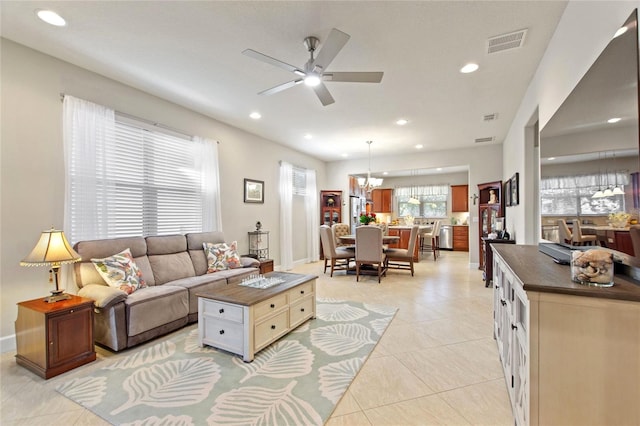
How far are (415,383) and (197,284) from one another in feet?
8.03

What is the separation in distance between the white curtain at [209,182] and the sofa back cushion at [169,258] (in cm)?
69

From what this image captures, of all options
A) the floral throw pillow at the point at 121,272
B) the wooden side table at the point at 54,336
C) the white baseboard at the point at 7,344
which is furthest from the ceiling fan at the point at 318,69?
the white baseboard at the point at 7,344

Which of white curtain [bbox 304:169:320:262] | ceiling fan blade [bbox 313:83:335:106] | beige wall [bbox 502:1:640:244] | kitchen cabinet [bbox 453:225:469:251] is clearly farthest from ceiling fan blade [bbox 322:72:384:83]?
kitchen cabinet [bbox 453:225:469:251]

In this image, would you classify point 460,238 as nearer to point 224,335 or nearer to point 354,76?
point 354,76

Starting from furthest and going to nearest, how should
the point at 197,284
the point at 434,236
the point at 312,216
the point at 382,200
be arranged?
the point at 382,200
the point at 434,236
the point at 312,216
the point at 197,284

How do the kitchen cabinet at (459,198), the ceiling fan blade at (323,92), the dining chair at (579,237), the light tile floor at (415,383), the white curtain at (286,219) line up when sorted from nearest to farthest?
the dining chair at (579,237)
the light tile floor at (415,383)
the ceiling fan blade at (323,92)
the white curtain at (286,219)
the kitchen cabinet at (459,198)

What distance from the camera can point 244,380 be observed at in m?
2.11

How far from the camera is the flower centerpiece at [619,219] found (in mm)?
1228

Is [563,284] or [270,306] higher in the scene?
[563,284]

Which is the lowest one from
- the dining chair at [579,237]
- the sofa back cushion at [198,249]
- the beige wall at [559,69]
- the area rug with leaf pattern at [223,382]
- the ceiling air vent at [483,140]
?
the area rug with leaf pattern at [223,382]

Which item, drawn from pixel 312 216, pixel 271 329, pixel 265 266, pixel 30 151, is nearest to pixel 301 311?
pixel 271 329

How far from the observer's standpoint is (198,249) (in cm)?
408

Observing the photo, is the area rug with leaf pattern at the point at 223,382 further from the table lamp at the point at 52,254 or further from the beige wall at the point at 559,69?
the beige wall at the point at 559,69

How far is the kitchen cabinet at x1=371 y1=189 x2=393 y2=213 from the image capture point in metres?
10.7
